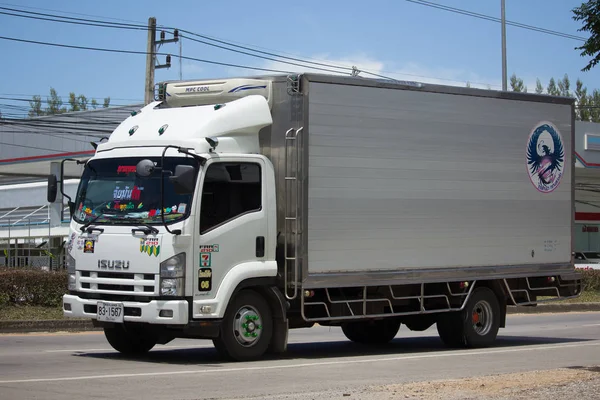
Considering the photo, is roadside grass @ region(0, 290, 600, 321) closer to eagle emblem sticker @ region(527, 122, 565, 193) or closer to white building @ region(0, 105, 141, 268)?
white building @ region(0, 105, 141, 268)

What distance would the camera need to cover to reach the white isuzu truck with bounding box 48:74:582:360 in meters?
12.0

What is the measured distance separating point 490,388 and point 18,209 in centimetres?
3542

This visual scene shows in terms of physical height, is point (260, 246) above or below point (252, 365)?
above

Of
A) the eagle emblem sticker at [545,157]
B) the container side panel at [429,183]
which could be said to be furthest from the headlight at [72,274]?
the eagle emblem sticker at [545,157]

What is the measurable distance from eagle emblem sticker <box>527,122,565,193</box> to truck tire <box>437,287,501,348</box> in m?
2.12

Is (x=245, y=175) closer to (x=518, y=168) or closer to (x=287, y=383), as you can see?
(x=287, y=383)

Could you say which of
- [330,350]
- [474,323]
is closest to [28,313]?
[330,350]

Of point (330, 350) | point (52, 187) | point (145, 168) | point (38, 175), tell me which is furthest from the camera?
point (38, 175)

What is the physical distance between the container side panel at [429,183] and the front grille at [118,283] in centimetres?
223

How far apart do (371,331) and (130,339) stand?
4.54 metres

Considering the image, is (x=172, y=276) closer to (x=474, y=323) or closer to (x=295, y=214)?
(x=295, y=214)

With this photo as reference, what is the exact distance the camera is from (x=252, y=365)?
12008 mm

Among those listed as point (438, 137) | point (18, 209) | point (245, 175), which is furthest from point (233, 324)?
point (18, 209)

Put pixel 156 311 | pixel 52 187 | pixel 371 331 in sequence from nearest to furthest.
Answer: pixel 156 311 → pixel 52 187 → pixel 371 331
